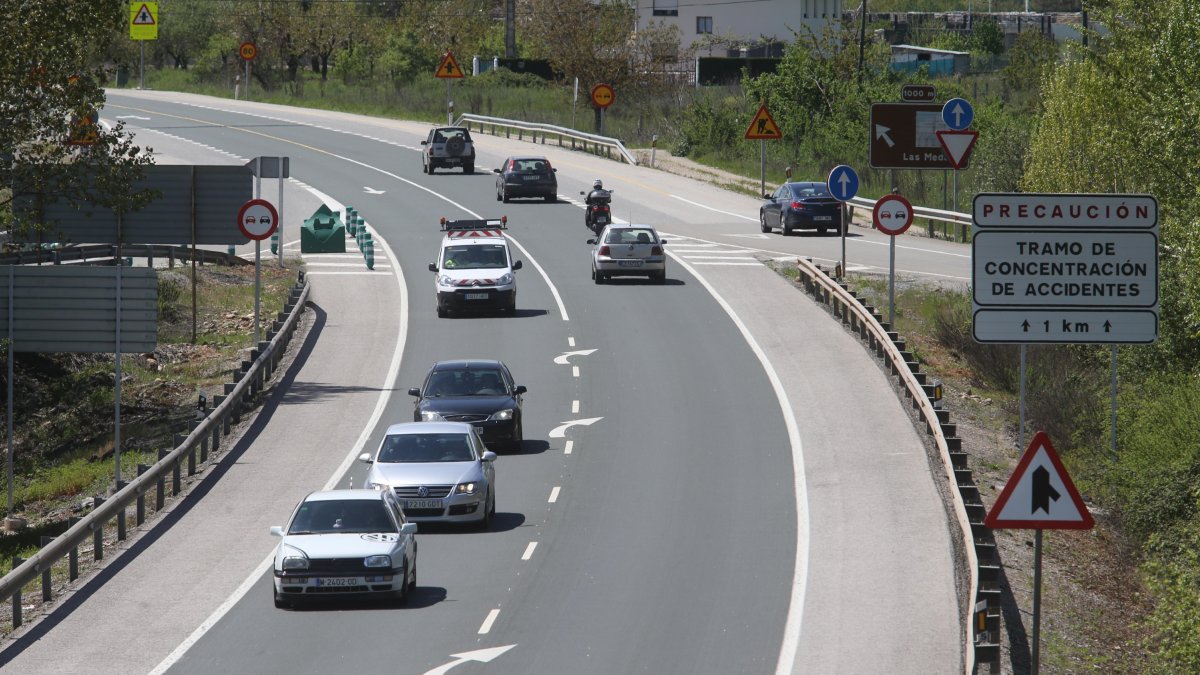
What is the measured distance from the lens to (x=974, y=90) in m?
82.6

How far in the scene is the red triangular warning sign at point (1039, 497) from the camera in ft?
42.0

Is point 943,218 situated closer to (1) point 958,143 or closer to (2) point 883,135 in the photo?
(2) point 883,135

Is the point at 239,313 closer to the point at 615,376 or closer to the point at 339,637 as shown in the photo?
the point at 615,376

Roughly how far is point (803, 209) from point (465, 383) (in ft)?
78.4

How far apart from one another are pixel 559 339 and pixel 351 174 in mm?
29179

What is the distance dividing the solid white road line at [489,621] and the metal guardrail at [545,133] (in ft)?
158

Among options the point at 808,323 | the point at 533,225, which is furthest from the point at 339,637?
the point at 533,225

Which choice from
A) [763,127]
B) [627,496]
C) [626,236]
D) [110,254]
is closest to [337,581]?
[627,496]

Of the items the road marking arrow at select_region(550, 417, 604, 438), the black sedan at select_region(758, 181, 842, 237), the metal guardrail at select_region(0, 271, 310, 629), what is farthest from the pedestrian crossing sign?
the road marking arrow at select_region(550, 417, 604, 438)

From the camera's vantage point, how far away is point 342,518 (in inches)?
709

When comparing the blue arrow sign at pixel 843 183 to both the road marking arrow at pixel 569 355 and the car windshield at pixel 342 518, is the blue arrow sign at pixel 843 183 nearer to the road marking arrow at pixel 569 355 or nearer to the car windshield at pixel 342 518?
the road marking arrow at pixel 569 355

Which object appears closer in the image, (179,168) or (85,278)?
(85,278)

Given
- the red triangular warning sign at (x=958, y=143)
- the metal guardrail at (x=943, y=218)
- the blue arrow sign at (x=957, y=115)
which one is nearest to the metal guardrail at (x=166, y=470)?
the red triangular warning sign at (x=958, y=143)

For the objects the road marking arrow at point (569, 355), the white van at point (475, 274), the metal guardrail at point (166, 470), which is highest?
the white van at point (475, 274)
